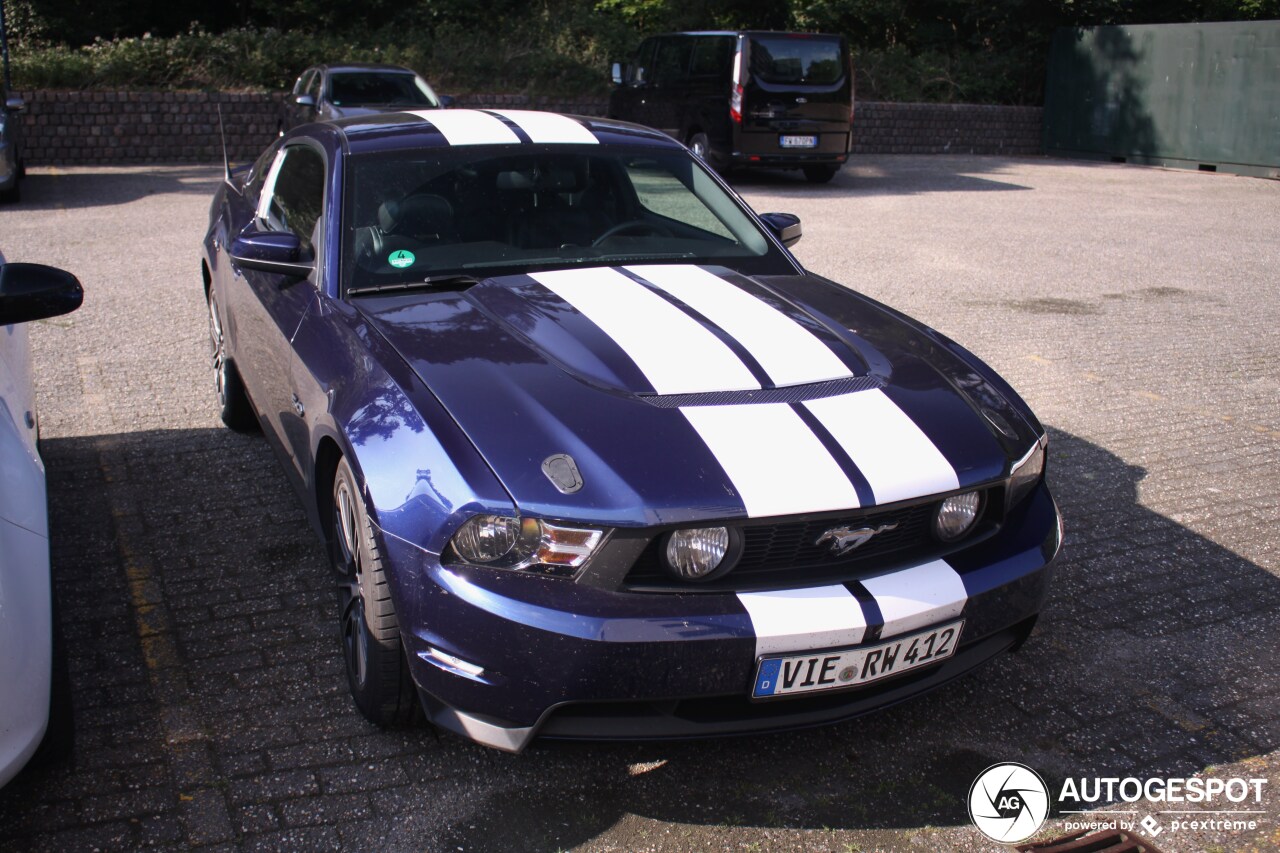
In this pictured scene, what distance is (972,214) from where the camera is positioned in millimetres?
13547

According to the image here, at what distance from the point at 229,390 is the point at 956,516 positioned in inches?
136

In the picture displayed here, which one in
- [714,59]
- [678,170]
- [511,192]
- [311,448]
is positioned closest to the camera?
[311,448]

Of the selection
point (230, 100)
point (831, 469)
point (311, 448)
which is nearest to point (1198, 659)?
point (831, 469)

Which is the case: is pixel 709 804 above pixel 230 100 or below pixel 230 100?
below

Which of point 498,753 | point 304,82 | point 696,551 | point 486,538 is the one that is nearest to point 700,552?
point 696,551

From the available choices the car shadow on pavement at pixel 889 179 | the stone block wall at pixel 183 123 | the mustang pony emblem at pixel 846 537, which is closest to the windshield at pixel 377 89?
the stone block wall at pixel 183 123

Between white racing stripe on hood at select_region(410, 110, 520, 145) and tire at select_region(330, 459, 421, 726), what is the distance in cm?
152

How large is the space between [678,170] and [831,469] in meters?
2.11

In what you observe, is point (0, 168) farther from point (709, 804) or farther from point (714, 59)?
point (709, 804)

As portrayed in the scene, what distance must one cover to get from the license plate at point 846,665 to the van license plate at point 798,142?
41.9ft

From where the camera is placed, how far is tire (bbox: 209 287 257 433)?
5113 millimetres

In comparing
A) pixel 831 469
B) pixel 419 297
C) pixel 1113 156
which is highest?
pixel 419 297

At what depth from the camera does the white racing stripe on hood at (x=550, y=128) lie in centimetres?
431

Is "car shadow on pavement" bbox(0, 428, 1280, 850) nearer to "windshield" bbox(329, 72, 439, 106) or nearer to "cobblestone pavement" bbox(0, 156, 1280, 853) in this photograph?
"cobblestone pavement" bbox(0, 156, 1280, 853)
